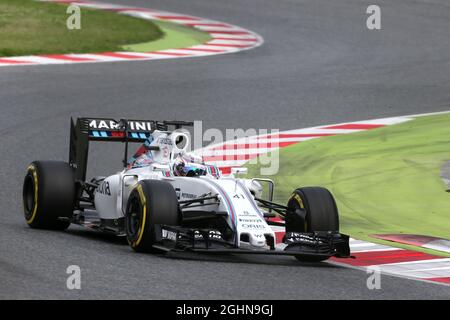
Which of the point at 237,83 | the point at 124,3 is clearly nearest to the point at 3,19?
the point at 124,3

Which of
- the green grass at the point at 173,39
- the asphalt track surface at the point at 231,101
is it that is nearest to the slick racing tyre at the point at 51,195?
the asphalt track surface at the point at 231,101

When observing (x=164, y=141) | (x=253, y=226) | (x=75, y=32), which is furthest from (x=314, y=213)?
(x=75, y=32)

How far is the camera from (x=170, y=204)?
Result: 1089 cm

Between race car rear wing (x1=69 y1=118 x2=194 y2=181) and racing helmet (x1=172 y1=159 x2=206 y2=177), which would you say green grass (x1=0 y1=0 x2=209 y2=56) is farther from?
racing helmet (x1=172 y1=159 x2=206 y2=177)

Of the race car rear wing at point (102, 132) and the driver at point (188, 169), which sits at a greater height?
Result: the race car rear wing at point (102, 132)

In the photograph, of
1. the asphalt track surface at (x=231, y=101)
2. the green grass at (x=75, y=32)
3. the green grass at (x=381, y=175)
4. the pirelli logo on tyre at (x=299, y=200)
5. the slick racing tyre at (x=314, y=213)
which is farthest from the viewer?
the green grass at (x=75, y=32)

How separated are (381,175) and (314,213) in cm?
443

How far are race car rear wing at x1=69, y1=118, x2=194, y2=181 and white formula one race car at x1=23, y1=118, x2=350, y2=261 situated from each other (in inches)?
0.4

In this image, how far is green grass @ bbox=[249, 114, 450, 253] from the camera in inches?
539

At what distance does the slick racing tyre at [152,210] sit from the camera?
35.4 feet

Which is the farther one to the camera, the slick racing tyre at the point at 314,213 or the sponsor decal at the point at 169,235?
the slick racing tyre at the point at 314,213

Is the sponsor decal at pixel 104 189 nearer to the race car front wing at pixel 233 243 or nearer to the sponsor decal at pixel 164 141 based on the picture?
the sponsor decal at pixel 164 141

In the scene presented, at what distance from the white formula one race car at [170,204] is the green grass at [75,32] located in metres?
10.6
